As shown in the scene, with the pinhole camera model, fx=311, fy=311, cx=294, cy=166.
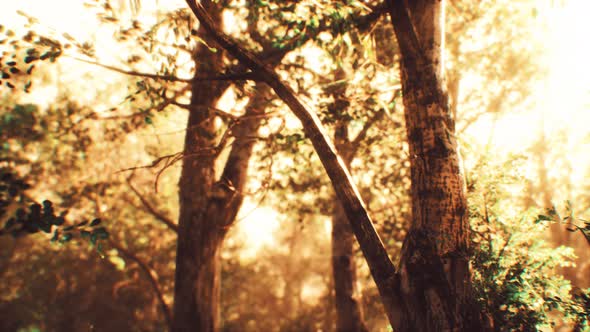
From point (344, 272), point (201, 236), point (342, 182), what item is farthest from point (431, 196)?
point (344, 272)

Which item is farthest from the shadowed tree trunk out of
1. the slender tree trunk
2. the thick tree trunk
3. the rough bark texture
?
the slender tree trunk

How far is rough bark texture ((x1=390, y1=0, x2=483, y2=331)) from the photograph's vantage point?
8.16ft

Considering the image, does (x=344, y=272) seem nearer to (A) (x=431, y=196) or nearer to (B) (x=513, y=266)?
(B) (x=513, y=266)

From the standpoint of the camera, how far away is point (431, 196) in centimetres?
272

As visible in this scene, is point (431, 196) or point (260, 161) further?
point (260, 161)

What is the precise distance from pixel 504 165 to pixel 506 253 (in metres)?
1.42

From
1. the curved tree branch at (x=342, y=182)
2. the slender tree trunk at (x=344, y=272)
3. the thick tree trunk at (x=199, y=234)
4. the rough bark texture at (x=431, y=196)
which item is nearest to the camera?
the rough bark texture at (x=431, y=196)

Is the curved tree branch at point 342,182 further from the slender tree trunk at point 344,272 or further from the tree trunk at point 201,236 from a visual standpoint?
the slender tree trunk at point 344,272

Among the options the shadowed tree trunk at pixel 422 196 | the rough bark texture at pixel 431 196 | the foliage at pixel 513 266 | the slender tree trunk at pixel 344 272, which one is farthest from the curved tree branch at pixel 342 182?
the slender tree trunk at pixel 344 272

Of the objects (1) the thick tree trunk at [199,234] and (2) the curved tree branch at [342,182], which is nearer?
(2) the curved tree branch at [342,182]

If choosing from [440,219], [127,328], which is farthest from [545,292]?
[127,328]

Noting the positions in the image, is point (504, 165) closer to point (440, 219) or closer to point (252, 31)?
point (440, 219)

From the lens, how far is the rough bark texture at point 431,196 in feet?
8.16

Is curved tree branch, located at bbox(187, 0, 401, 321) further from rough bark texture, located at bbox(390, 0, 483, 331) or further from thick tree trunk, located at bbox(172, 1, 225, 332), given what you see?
thick tree trunk, located at bbox(172, 1, 225, 332)
